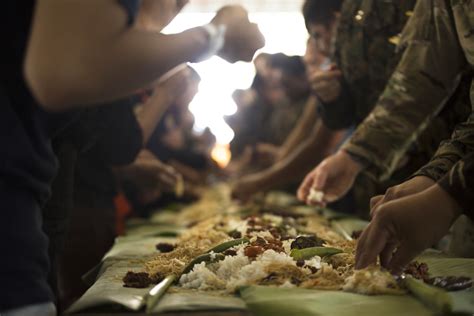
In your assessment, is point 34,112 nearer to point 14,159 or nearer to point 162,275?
point 14,159

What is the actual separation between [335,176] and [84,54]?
118 cm

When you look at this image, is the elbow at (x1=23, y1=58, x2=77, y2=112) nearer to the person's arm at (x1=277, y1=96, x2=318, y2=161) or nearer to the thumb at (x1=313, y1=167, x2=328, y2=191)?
the thumb at (x1=313, y1=167, x2=328, y2=191)

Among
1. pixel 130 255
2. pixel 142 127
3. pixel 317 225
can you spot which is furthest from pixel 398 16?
pixel 130 255

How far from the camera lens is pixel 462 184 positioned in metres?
1.27


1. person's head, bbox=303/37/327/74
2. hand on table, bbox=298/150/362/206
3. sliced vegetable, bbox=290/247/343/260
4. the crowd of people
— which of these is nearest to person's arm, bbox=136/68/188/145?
the crowd of people

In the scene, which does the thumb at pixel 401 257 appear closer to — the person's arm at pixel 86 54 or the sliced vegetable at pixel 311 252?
the sliced vegetable at pixel 311 252

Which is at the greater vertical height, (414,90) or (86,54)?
(86,54)

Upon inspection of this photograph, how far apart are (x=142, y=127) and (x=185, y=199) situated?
2603 mm

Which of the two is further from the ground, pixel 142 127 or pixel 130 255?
pixel 142 127

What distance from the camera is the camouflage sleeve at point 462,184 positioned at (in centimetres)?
126

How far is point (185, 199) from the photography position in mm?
4887

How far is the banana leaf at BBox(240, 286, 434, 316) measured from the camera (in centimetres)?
108

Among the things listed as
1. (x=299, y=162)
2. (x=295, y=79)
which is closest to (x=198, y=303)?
(x=299, y=162)

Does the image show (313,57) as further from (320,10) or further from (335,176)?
(335,176)
